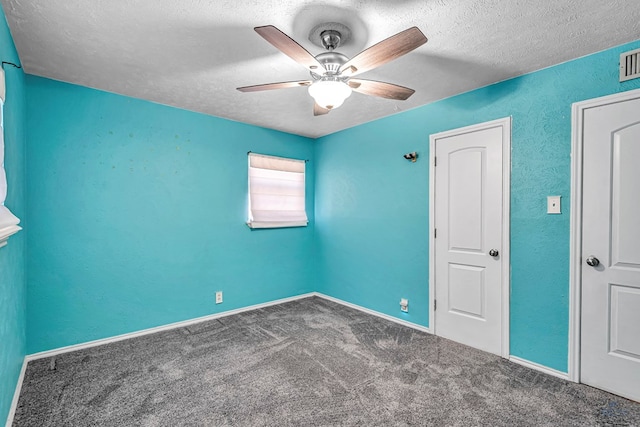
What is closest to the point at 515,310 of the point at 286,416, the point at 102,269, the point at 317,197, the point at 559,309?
the point at 559,309

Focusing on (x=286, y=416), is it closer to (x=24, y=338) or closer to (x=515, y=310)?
(x=515, y=310)

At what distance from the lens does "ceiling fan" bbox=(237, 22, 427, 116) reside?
4.87 feet

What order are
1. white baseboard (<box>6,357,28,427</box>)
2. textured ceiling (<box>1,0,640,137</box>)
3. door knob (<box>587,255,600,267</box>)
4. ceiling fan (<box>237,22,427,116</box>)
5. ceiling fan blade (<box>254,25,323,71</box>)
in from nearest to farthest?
ceiling fan blade (<box>254,25,323,71</box>), ceiling fan (<box>237,22,427,116</box>), textured ceiling (<box>1,0,640,137</box>), white baseboard (<box>6,357,28,427</box>), door knob (<box>587,255,600,267</box>)

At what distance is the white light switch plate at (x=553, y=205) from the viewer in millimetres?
2252

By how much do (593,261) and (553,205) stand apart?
46 cm

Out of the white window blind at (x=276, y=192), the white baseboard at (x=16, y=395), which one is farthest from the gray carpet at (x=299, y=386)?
the white window blind at (x=276, y=192)

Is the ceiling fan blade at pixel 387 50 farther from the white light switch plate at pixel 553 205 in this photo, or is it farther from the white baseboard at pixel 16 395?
the white baseboard at pixel 16 395

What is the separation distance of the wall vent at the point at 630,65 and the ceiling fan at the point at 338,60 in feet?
4.58

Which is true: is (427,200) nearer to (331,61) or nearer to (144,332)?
(331,61)

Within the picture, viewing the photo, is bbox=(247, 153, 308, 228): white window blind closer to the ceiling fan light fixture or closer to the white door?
the ceiling fan light fixture

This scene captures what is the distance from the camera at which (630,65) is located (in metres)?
1.95

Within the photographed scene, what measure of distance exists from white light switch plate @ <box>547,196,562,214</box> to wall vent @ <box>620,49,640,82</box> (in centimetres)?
85

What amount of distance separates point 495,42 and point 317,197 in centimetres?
293

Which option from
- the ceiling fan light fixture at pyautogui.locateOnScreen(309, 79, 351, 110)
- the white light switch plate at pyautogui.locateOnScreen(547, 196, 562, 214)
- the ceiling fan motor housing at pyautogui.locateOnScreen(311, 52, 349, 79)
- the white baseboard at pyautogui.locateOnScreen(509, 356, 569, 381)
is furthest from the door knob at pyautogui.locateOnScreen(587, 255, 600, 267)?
the ceiling fan motor housing at pyautogui.locateOnScreen(311, 52, 349, 79)
